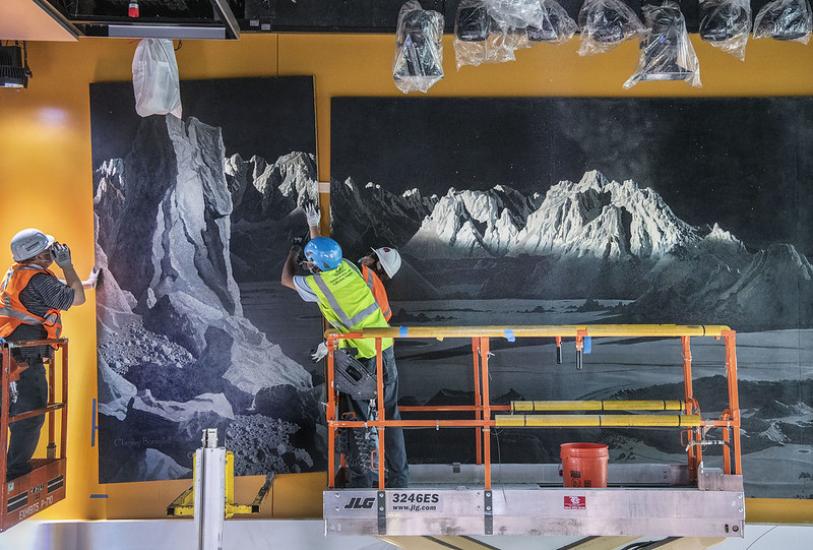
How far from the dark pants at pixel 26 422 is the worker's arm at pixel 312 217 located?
201 centimetres

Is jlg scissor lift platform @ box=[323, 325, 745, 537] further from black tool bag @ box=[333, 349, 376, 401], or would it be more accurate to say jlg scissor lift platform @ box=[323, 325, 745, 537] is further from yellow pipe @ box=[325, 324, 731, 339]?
black tool bag @ box=[333, 349, 376, 401]

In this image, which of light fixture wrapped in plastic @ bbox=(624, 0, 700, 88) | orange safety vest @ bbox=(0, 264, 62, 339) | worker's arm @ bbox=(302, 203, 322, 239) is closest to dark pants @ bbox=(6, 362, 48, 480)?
orange safety vest @ bbox=(0, 264, 62, 339)

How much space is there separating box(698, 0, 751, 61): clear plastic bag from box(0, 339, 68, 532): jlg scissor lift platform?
476 cm

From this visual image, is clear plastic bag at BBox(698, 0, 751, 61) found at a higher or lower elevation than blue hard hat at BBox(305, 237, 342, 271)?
higher

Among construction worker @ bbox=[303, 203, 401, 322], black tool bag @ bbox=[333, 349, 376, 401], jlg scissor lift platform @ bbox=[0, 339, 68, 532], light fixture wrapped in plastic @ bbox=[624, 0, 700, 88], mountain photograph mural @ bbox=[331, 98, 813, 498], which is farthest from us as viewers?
mountain photograph mural @ bbox=[331, 98, 813, 498]

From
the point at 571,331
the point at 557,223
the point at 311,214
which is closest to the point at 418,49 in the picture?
the point at 311,214

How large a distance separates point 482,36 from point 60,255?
315 centimetres

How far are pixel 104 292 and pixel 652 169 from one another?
410 cm

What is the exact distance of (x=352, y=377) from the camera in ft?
16.5

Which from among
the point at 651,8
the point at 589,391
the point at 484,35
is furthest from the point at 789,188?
the point at 484,35

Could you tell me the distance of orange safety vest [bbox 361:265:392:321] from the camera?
227 inches

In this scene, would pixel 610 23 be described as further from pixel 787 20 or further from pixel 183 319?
pixel 183 319

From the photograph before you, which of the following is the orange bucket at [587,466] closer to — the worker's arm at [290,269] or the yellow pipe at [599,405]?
the yellow pipe at [599,405]

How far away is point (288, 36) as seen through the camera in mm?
6227
